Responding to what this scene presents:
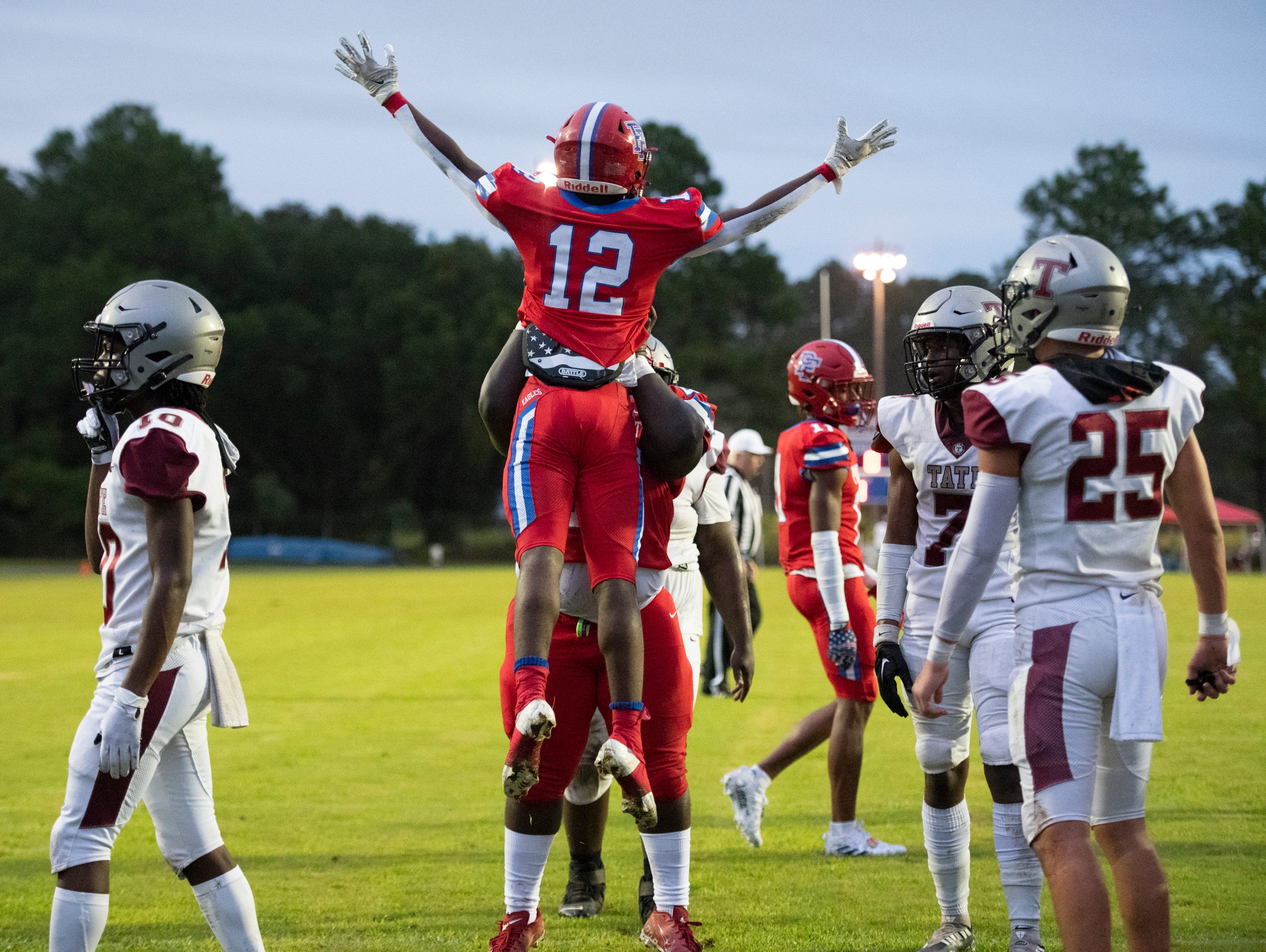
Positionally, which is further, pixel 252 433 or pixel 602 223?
pixel 252 433

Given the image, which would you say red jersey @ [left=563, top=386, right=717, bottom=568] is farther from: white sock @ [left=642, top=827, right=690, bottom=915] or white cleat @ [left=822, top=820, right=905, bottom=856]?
white cleat @ [left=822, top=820, right=905, bottom=856]

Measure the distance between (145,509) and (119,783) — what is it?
86cm

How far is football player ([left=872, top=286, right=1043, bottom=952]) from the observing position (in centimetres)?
521

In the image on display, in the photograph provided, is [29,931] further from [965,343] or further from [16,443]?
[16,443]

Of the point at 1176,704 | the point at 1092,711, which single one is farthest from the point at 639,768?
the point at 1176,704

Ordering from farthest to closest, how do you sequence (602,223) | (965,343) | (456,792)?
(456,792) < (965,343) < (602,223)

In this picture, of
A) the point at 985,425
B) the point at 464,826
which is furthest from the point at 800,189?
the point at 464,826

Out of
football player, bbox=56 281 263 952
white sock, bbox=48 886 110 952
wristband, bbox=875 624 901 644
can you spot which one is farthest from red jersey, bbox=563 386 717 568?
white sock, bbox=48 886 110 952

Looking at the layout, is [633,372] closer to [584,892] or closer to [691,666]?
[691,666]

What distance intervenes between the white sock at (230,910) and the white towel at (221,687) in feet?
1.60

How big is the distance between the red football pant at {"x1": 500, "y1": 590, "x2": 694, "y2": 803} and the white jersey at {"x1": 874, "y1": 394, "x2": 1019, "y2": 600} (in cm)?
115

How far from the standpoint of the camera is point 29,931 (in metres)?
5.59

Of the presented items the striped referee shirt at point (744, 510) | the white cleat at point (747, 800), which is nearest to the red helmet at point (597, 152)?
the white cleat at point (747, 800)

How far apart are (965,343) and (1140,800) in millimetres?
2195
